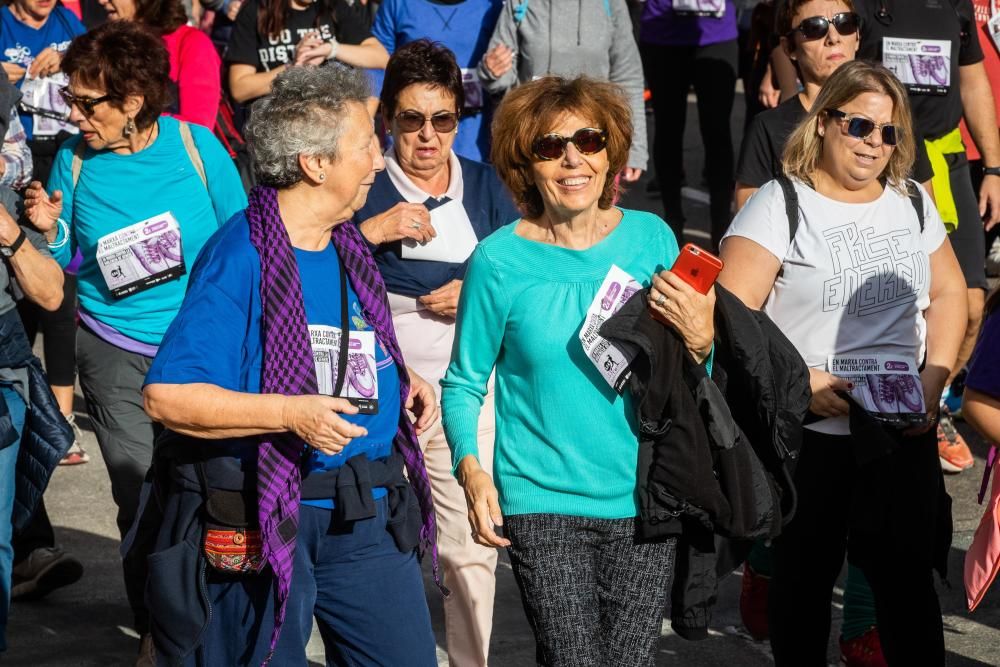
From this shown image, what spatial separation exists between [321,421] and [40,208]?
6.49 ft

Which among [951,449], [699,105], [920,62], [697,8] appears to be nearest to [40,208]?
[920,62]

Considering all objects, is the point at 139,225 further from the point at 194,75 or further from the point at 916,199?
the point at 916,199

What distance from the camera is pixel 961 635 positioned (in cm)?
515

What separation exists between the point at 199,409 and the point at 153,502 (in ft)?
1.72

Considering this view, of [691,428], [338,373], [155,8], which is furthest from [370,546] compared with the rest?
[155,8]

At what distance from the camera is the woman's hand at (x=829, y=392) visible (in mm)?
4055

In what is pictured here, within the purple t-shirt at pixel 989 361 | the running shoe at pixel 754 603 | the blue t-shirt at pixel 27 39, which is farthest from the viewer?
the blue t-shirt at pixel 27 39

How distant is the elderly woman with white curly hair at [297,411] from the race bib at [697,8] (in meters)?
5.52

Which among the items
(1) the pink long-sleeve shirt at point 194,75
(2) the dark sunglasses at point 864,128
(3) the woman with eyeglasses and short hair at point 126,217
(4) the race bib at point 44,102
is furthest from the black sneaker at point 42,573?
(2) the dark sunglasses at point 864,128

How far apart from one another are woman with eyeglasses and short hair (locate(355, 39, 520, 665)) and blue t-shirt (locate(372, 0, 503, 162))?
2144mm

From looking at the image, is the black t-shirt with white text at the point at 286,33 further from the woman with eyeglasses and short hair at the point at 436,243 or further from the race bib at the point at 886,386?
the race bib at the point at 886,386

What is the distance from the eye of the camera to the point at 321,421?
3188 millimetres

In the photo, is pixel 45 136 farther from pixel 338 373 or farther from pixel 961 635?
pixel 961 635

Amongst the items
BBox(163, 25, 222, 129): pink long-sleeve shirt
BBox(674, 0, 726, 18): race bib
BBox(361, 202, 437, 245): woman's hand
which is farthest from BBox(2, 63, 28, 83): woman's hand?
BBox(674, 0, 726, 18): race bib
